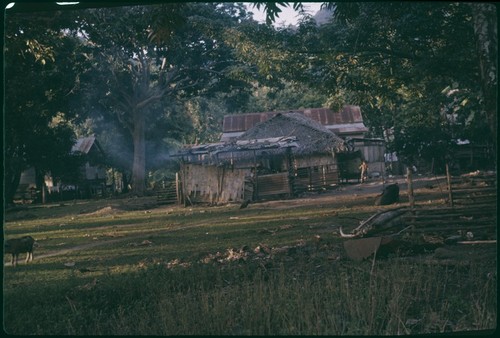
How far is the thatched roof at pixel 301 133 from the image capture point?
1332 centimetres

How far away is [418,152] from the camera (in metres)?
19.6

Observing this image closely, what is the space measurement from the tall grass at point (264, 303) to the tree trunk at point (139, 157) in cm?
427

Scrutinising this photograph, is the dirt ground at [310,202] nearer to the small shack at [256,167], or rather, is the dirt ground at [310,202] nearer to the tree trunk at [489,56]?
the small shack at [256,167]

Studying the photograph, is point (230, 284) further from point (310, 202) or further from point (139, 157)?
point (139, 157)

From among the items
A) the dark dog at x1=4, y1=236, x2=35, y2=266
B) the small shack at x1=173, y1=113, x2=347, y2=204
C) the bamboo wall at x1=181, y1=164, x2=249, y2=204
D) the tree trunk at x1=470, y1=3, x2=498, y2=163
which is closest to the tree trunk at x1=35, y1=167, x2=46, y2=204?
the dark dog at x1=4, y1=236, x2=35, y2=266

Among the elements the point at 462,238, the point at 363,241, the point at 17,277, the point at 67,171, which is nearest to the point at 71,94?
the point at 67,171

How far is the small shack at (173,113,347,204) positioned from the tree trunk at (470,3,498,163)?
6265mm

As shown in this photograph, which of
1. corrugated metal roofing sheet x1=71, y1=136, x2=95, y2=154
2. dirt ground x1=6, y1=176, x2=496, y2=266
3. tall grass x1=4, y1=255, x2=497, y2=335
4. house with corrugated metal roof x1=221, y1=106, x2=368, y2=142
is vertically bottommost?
tall grass x1=4, y1=255, x2=497, y2=335

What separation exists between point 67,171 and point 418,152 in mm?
14804

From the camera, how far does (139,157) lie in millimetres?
10609

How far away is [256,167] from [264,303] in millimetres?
6965

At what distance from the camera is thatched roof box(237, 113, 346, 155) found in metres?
13.3

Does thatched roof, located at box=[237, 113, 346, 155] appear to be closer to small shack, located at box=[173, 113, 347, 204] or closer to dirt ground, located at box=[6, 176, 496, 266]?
small shack, located at box=[173, 113, 347, 204]

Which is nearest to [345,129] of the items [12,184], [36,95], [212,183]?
[212,183]
